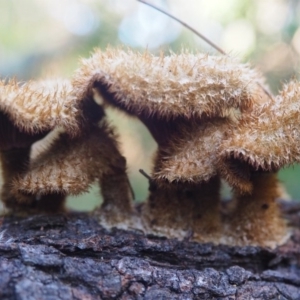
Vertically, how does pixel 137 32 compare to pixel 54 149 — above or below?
above

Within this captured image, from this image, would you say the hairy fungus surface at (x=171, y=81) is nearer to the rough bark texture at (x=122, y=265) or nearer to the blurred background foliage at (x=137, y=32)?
the rough bark texture at (x=122, y=265)

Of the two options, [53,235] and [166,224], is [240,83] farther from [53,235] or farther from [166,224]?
[53,235]

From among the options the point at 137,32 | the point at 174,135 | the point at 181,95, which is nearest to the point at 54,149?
the point at 174,135

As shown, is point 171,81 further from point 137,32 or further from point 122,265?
point 137,32

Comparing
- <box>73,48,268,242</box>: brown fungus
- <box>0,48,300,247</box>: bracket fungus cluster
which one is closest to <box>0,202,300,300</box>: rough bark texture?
<box>0,48,300,247</box>: bracket fungus cluster

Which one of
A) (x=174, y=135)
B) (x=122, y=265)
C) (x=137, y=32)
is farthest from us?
(x=137, y=32)

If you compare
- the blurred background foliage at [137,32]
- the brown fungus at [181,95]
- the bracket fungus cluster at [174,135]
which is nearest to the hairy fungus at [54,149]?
the bracket fungus cluster at [174,135]

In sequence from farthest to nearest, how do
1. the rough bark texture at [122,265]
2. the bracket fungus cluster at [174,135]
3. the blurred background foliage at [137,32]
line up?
1. the blurred background foliage at [137,32]
2. the bracket fungus cluster at [174,135]
3. the rough bark texture at [122,265]
